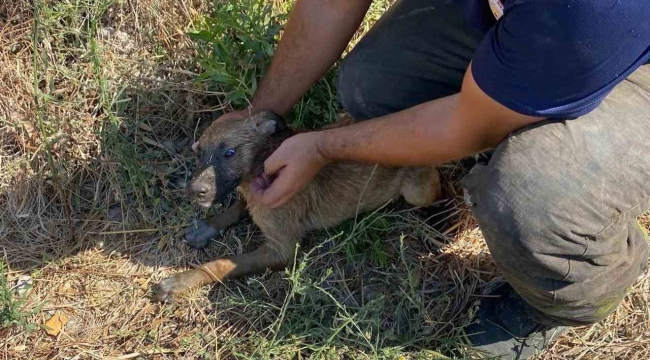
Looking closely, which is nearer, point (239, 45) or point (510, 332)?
point (510, 332)

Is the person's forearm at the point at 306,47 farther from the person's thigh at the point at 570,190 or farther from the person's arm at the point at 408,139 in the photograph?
the person's thigh at the point at 570,190

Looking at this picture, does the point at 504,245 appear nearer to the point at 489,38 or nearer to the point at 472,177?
the point at 472,177

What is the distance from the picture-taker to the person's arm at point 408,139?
2.65 meters

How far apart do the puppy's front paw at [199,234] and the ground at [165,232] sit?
0.18 ft

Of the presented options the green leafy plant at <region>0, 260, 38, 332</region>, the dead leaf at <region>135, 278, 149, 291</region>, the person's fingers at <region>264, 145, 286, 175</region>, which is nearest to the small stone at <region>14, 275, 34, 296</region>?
the green leafy plant at <region>0, 260, 38, 332</region>

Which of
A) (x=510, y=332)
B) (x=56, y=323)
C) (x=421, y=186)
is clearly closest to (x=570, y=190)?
(x=510, y=332)

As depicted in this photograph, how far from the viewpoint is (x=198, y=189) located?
11.3 ft

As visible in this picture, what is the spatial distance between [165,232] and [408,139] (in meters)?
1.75

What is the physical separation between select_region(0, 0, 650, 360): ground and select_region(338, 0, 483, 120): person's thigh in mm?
379

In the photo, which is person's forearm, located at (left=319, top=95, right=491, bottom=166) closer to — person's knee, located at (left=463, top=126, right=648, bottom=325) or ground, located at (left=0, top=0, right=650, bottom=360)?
person's knee, located at (left=463, top=126, right=648, bottom=325)

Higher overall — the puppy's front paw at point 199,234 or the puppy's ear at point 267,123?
the puppy's ear at point 267,123

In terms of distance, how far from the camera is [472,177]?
2.90 meters

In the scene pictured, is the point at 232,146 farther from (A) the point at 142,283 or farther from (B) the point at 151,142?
(A) the point at 142,283

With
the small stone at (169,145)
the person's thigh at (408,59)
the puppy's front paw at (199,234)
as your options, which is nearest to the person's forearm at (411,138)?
the person's thigh at (408,59)
